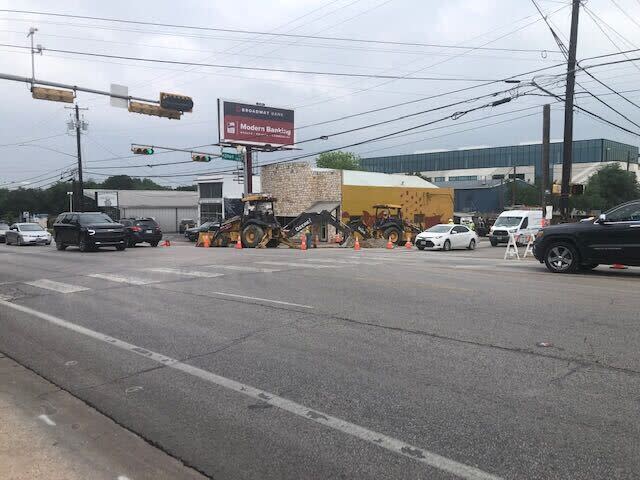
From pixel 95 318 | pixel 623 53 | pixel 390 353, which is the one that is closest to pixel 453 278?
pixel 390 353

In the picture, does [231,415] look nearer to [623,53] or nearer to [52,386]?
[52,386]

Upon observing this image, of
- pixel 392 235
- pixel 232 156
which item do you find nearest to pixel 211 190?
pixel 232 156

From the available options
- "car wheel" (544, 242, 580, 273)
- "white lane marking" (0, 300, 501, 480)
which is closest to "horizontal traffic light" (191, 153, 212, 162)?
"car wheel" (544, 242, 580, 273)

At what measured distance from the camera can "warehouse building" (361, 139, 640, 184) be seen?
116 meters

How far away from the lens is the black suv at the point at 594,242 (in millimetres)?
12344

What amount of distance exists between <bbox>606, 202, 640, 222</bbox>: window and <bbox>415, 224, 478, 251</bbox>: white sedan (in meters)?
15.5

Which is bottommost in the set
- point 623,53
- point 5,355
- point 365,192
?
point 5,355

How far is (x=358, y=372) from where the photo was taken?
18.0ft

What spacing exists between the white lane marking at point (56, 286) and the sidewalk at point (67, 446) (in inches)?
260

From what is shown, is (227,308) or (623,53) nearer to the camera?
(227,308)

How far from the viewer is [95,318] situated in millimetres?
8586

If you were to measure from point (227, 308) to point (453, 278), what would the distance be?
5.75m

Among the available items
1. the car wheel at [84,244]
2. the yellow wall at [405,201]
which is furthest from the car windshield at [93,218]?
the yellow wall at [405,201]

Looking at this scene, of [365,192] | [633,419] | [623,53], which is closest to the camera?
[633,419]
